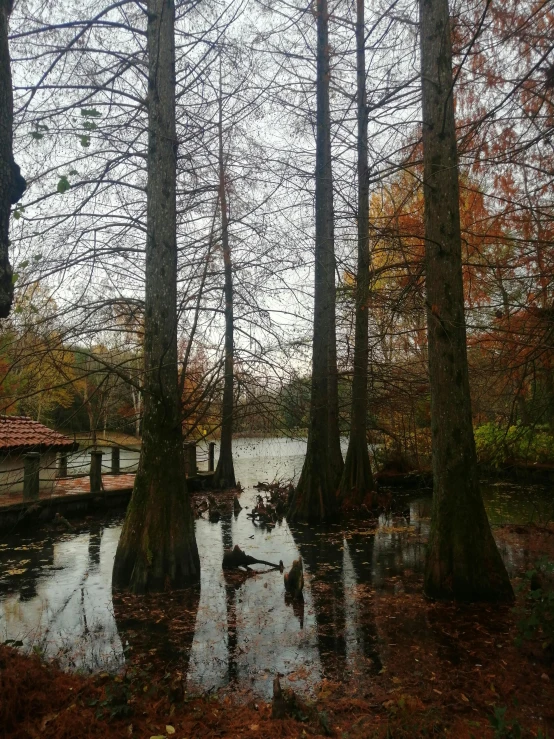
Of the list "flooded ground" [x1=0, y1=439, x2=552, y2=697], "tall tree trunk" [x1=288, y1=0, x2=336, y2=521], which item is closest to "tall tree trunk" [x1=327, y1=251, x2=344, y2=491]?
"tall tree trunk" [x1=288, y1=0, x2=336, y2=521]

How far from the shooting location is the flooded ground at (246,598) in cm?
578

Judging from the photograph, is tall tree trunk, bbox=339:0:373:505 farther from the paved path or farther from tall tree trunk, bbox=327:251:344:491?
the paved path

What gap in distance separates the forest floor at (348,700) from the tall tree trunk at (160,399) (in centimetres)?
235

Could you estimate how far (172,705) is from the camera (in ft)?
14.4

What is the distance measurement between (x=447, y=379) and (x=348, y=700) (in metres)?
3.89

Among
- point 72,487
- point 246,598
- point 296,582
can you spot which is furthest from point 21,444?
point 296,582

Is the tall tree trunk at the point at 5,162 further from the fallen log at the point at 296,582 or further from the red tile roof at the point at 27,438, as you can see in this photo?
the red tile roof at the point at 27,438

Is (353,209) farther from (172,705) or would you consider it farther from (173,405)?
(172,705)

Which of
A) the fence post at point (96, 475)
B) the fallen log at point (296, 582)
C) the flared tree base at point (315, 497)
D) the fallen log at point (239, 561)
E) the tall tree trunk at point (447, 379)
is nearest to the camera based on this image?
the tall tree trunk at point (447, 379)

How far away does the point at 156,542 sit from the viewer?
827 cm

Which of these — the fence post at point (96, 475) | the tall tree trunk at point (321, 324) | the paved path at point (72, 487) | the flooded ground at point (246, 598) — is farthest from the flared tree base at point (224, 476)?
the tall tree trunk at point (321, 324)

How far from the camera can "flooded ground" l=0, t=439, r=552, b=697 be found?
578 cm

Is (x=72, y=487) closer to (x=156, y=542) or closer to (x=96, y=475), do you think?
(x=96, y=475)

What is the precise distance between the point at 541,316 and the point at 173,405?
4971mm
